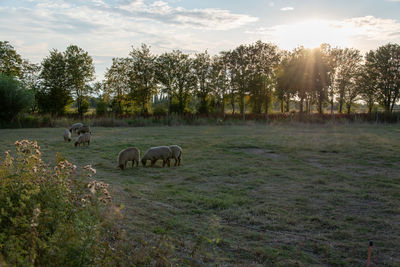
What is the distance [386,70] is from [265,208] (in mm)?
53506

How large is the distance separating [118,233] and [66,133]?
15.0m

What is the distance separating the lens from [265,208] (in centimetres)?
623

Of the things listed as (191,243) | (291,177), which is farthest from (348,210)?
(191,243)

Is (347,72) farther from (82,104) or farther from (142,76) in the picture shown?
(82,104)

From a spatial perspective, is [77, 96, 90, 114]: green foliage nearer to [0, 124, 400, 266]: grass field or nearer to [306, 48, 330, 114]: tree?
[306, 48, 330, 114]: tree

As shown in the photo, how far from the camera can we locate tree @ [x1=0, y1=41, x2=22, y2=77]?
163 feet

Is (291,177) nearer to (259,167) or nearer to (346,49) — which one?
(259,167)

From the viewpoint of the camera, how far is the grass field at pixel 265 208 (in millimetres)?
4391

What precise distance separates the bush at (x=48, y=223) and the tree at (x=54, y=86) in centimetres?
5267

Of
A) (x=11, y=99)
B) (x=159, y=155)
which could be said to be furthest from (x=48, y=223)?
(x=11, y=99)

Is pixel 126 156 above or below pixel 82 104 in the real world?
below

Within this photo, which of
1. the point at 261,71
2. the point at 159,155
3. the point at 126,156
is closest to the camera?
the point at 126,156

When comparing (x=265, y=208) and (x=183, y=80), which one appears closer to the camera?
(x=265, y=208)

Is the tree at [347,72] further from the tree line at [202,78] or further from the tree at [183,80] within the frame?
the tree at [183,80]
